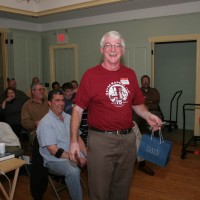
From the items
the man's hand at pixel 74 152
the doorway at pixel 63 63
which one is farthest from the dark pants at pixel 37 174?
the doorway at pixel 63 63

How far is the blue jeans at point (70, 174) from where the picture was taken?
2.32 meters

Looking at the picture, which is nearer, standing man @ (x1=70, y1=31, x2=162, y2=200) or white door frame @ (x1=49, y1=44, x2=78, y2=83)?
standing man @ (x1=70, y1=31, x2=162, y2=200)

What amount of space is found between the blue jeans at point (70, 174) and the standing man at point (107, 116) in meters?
0.56

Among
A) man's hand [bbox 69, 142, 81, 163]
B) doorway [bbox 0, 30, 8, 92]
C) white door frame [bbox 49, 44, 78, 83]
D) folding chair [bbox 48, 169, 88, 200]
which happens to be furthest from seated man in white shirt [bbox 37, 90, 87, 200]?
doorway [bbox 0, 30, 8, 92]

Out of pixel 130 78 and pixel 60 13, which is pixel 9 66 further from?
pixel 130 78

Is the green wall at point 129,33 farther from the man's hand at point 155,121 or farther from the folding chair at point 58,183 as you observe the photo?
the man's hand at point 155,121

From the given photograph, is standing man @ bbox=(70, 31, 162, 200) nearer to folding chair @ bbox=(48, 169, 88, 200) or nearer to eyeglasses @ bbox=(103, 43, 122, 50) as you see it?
eyeglasses @ bbox=(103, 43, 122, 50)

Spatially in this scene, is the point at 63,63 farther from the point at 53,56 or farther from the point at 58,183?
the point at 58,183

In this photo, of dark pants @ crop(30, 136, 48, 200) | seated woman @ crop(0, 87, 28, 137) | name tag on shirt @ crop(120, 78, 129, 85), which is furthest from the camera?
seated woman @ crop(0, 87, 28, 137)

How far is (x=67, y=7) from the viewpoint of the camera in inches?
214

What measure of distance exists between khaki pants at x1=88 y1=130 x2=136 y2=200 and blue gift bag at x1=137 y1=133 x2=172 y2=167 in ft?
0.92

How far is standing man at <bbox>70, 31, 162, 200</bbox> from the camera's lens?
1.69m

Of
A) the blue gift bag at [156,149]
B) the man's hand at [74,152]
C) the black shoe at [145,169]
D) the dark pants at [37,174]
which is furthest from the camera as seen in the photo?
the black shoe at [145,169]

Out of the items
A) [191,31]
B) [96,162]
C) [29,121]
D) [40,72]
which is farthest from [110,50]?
[40,72]
